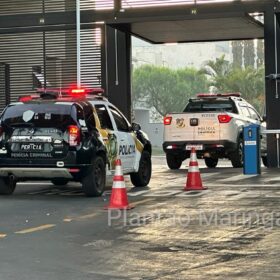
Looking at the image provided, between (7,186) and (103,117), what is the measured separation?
223 cm

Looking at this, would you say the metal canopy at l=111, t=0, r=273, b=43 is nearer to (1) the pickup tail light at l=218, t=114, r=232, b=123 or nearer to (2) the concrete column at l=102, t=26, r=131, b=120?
(2) the concrete column at l=102, t=26, r=131, b=120

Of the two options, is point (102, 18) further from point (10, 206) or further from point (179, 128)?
point (10, 206)

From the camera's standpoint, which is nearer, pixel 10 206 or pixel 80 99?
pixel 10 206

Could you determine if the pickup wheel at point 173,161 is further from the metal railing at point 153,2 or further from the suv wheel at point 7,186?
the suv wheel at point 7,186

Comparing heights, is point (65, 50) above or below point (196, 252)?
above

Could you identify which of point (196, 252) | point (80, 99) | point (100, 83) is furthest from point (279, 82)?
point (196, 252)

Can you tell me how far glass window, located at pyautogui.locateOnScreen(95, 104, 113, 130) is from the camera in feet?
40.6

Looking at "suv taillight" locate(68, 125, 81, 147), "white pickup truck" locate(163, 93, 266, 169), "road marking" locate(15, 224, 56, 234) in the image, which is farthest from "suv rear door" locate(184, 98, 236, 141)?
"road marking" locate(15, 224, 56, 234)

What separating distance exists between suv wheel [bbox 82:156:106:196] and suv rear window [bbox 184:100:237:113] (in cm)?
748

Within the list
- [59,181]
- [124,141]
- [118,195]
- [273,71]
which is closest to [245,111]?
[273,71]

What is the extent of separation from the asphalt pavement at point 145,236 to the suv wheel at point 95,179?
20 cm

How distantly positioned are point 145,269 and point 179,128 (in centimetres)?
1185

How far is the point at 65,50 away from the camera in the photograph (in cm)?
2072

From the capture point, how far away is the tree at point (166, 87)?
7094cm
